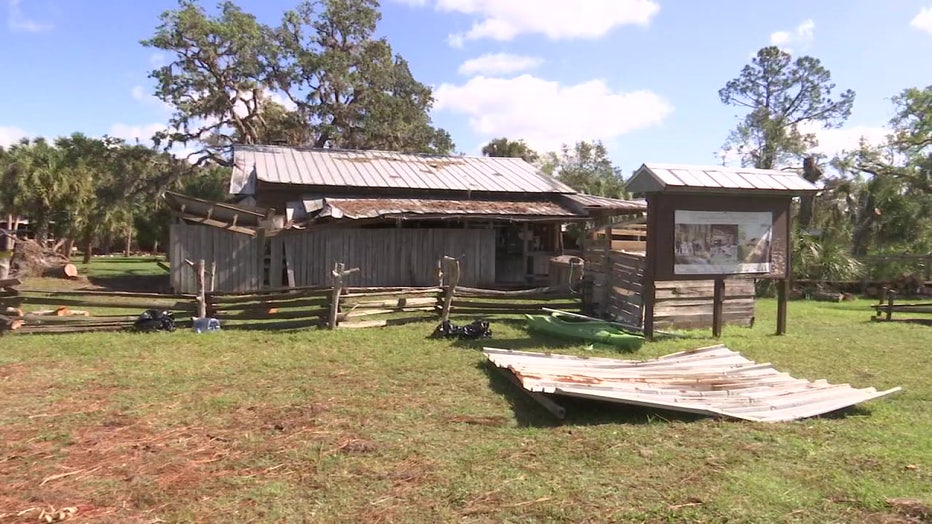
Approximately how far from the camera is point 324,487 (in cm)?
446

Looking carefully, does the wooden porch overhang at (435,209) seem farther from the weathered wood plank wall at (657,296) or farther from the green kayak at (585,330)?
the green kayak at (585,330)

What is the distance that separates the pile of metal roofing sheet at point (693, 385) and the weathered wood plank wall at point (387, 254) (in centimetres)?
999

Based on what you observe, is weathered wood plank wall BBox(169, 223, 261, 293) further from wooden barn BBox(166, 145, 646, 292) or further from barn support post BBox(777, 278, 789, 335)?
barn support post BBox(777, 278, 789, 335)

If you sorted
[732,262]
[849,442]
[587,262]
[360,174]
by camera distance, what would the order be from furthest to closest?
1. [360,174]
2. [587,262]
3. [732,262]
4. [849,442]

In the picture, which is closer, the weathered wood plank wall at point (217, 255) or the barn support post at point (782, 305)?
the barn support post at point (782, 305)

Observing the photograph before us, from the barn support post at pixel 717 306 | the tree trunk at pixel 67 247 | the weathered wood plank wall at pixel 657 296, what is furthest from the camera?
the tree trunk at pixel 67 247

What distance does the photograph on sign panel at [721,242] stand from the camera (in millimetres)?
10039

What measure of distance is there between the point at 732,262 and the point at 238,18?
79.1 feet

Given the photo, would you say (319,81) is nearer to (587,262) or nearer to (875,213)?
(587,262)

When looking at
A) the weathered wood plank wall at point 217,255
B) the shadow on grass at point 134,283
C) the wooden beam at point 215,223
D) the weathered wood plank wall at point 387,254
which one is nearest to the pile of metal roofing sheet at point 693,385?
the wooden beam at point 215,223

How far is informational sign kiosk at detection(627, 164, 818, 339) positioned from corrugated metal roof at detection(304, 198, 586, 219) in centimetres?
779

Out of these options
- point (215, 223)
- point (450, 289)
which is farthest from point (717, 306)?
point (215, 223)

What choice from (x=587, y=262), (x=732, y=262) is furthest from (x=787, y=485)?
(x=587, y=262)

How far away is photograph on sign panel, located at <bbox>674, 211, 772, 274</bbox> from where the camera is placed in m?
10.0
